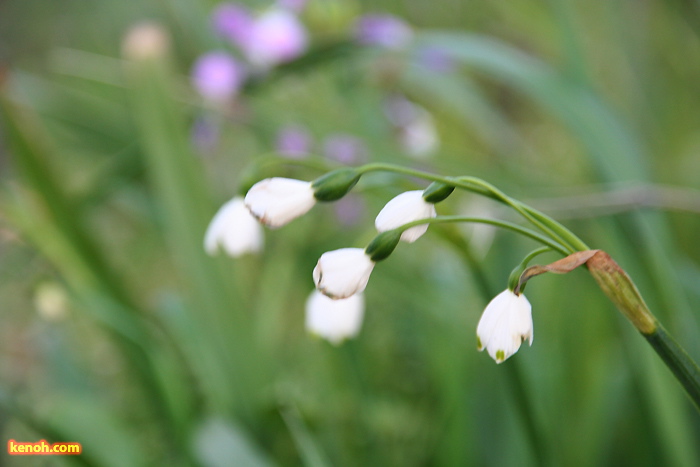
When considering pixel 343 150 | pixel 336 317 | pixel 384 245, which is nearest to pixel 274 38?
pixel 343 150

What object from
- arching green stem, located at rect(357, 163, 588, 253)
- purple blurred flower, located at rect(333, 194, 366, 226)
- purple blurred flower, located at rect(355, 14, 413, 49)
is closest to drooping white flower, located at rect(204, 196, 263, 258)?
arching green stem, located at rect(357, 163, 588, 253)

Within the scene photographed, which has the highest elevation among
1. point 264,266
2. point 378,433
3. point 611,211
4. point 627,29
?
point 627,29

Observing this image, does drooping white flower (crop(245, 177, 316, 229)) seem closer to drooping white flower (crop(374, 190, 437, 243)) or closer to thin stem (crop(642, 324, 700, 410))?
drooping white flower (crop(374, 190, 437, 243))

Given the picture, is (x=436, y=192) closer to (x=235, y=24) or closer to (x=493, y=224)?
(x=493, y=224)

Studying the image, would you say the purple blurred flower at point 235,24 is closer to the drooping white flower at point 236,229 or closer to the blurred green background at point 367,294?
the blurred green background at point 367,294

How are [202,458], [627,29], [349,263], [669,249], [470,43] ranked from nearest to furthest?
[349,263]
[202,458]
[669,249]
[470,43]
[627,29]

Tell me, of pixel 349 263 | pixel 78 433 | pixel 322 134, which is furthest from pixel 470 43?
pixel 78 433

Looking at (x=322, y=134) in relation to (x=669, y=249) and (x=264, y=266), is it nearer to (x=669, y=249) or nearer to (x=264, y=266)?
(x=264, y=266)
